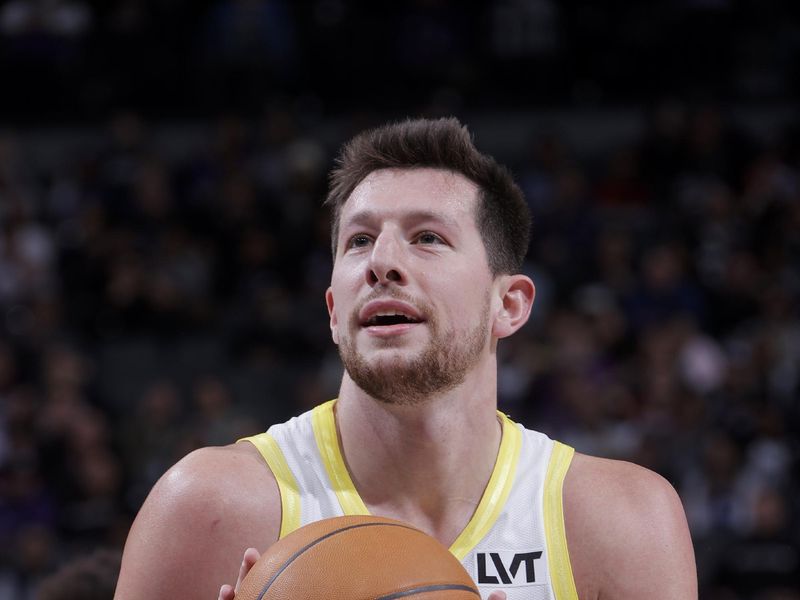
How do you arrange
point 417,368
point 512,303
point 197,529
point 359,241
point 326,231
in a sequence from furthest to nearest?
point 326,231 → point 512,303 → point 359,241 → point 417,368 → point 197,529

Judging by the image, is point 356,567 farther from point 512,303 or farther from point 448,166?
point 448,166

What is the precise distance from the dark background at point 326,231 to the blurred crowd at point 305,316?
0.02 meters

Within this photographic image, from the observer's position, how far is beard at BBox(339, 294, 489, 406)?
306 cm

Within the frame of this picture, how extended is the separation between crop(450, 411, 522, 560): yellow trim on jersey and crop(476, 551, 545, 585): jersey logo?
0.05 meters

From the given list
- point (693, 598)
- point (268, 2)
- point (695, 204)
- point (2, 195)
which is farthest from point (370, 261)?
point (268, 2)

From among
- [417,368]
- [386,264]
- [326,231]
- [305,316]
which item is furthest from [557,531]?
[326,231]

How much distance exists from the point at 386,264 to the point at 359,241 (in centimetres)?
20

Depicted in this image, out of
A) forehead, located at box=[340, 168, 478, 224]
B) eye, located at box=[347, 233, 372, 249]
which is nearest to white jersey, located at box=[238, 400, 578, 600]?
eye, located at box=[347, 233, 372, 249]

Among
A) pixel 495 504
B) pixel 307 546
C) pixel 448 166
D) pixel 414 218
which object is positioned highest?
pixel 448 166

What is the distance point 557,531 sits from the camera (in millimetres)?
3189

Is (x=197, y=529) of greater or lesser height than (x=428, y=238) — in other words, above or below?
below

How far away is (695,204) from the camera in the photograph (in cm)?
985

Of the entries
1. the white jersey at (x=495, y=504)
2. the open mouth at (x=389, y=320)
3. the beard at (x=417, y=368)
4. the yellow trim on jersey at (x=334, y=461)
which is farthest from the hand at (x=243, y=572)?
the open mouth at (x=389, y=320)

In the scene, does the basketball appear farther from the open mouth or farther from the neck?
the open mouth
